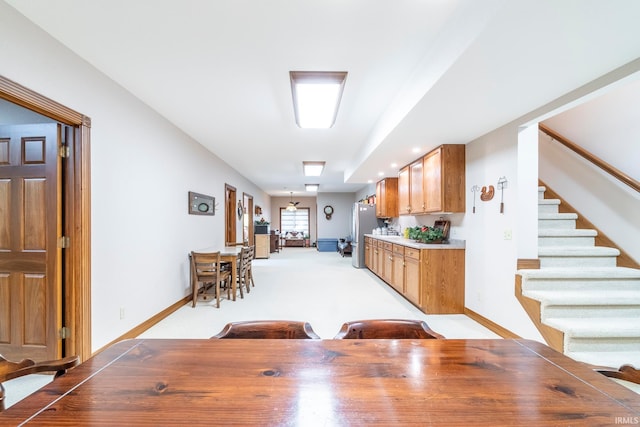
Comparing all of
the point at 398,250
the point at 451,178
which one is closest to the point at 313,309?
the point at 398,250

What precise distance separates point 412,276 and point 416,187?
1.51 m

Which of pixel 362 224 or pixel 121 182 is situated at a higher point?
pixel 121 182

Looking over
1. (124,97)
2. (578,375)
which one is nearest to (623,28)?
(578,375)

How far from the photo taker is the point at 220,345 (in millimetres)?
1120

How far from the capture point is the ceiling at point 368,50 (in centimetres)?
154

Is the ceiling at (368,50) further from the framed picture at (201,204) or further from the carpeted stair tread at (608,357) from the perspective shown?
the carpeted stair tread at (608,357)

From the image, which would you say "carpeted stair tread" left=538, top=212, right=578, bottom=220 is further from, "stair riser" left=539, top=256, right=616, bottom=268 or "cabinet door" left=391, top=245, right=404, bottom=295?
"cabinet door" left=391, top=245, right=404, bottom=295

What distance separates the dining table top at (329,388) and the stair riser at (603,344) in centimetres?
177

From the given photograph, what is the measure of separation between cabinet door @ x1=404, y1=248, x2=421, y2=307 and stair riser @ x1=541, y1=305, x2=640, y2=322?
1431mm

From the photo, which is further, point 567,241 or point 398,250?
point 398,250

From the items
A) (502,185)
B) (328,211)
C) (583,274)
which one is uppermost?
(502,185)

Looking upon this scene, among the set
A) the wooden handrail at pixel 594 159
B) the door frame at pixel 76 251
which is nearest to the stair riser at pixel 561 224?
the wooden handrail at pixel 594 159

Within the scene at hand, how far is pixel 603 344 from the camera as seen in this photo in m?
2.23

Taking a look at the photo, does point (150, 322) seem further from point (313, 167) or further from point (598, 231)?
point (598, 231)
